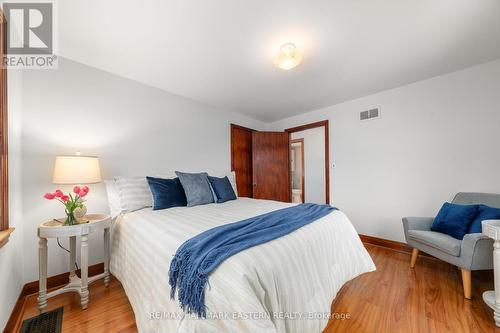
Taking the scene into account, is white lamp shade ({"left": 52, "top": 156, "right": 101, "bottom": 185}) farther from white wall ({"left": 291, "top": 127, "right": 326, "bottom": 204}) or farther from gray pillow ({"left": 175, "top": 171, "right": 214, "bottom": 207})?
white wall ({"left": 291, "top": 127, "right": 326, "bottom": 204})

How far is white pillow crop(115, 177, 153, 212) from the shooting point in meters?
1.96

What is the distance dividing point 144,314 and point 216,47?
2.22 metres

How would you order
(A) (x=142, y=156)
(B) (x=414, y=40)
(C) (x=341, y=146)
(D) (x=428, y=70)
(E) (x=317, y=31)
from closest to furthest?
(E) (x=317, y=31), (B) (x=414, y=40), (D) (x=428, y=70), (A) (x=142, y=156), (C) (x=341, y=146)

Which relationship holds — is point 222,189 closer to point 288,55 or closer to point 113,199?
point 113,199

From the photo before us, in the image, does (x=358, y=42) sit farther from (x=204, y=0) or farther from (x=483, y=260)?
(x=483, y=260)

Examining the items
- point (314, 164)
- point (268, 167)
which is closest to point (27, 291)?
point (268, 167)

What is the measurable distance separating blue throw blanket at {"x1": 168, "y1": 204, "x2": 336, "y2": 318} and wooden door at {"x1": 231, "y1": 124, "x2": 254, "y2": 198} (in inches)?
99.2

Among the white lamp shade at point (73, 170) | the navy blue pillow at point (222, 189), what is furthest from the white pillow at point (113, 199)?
the navy blue pillow at point (222, 189)

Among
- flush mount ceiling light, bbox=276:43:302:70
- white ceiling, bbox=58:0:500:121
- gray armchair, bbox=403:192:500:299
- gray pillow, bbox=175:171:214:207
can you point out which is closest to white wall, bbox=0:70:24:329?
white ceiling, bbox=58:0:500:121

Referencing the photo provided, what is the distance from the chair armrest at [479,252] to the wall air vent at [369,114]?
1.94 metres

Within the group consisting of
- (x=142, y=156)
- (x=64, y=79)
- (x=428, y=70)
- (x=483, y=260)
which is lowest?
(x=483, y=260)

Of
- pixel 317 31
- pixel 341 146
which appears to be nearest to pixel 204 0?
pixel 317 31

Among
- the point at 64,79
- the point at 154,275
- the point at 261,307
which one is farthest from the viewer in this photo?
the point at 64,79

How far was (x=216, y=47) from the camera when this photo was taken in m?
1.86
